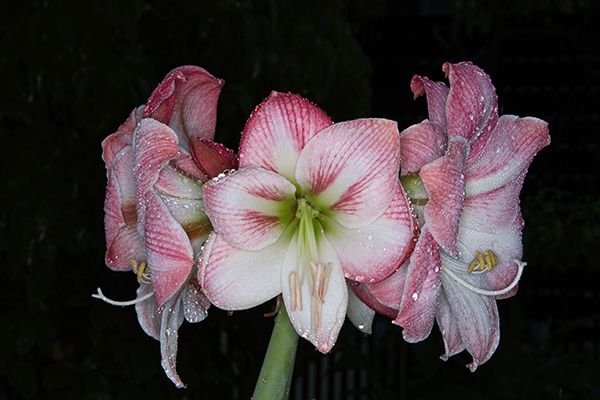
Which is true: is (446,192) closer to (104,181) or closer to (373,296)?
(373,296)

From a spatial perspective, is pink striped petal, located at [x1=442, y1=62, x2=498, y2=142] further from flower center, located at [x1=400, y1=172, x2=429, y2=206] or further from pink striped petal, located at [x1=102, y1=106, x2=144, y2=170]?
pink striped petal, located at [x1=102, y1=106, x2=144, y2=170]

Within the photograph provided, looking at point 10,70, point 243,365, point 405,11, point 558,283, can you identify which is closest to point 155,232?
point 10,70

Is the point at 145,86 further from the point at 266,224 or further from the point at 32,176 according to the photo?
the point at 266,224

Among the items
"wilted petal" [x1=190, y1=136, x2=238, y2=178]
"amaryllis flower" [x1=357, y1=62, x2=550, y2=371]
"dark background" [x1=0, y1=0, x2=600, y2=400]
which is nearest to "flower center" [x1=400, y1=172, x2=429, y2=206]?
"amaryllis flower" [x1=357, y1=62, x2=550, y2=371]

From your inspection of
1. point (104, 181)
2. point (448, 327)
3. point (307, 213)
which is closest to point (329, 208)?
point (307, 213)

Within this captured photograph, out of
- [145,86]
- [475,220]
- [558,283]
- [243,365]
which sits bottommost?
[558,283]

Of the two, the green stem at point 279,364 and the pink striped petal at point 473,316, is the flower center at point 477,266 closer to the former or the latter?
the pink striped petal at point 473,316

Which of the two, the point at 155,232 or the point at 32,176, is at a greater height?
the point at 155,232
